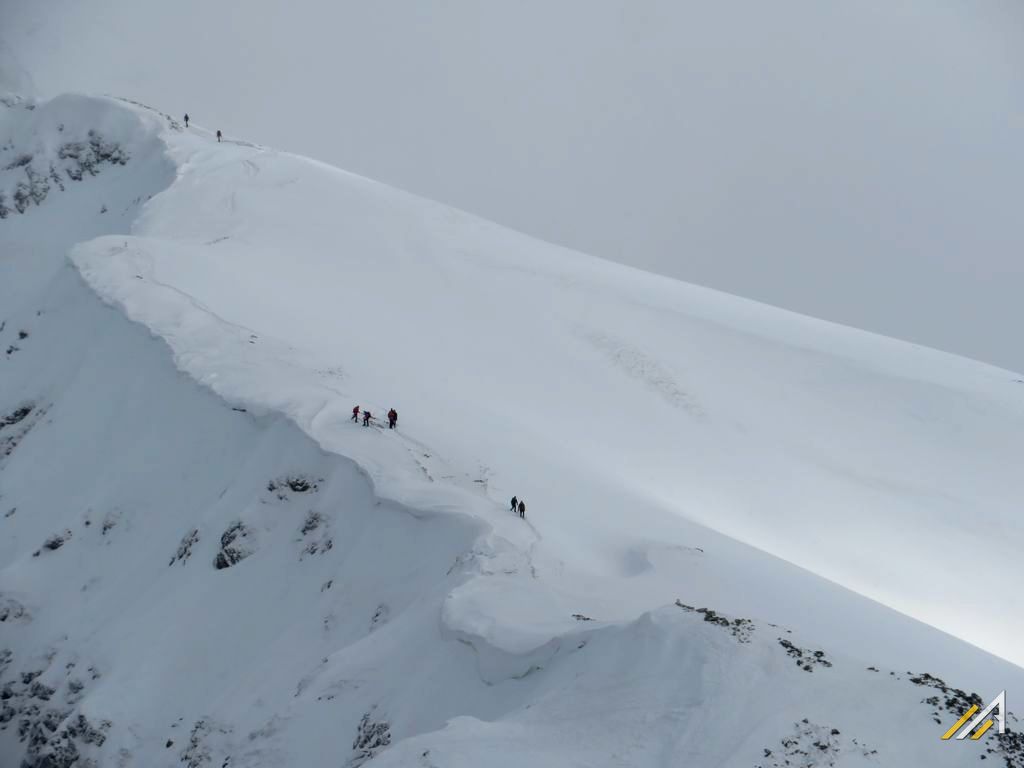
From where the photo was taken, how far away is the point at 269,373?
27.8 metres

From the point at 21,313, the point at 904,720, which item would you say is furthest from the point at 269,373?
the point at 904,720

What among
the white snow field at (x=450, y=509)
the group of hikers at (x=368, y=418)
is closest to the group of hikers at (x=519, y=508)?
the white snow field at (x=450, y=509)

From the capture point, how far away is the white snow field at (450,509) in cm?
1426

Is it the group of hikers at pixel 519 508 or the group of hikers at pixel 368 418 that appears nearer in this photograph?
the group of hikers at pixel 519 508

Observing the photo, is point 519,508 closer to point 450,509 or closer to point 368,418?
point 450,509

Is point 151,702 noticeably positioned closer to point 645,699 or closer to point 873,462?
point 645,699

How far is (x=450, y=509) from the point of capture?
67.7ft

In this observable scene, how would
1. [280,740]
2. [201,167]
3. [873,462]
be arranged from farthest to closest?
[201,167]
[873,462]
[280,740]

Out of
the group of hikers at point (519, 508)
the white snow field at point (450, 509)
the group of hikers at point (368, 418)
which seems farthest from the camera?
the group of hikers at point (368, 418)

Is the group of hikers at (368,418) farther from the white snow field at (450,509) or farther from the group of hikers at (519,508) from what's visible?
the group of hikers at (519,508)


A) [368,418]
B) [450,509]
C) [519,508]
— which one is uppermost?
[368,418]

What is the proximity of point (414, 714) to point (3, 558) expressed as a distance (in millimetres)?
16508

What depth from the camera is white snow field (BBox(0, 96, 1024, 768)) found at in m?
14.3

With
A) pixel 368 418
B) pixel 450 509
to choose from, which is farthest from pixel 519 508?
pixel 368 418
